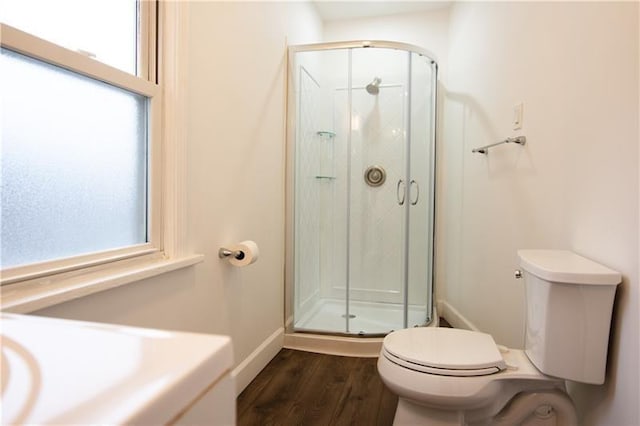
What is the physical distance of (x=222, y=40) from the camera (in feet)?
5.21

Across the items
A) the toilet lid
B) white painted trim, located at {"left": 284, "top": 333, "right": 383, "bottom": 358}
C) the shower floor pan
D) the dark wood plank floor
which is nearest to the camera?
the toilet lid

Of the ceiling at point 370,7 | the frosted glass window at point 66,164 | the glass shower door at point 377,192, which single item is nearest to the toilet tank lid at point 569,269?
the frosted glass window at point 66,164

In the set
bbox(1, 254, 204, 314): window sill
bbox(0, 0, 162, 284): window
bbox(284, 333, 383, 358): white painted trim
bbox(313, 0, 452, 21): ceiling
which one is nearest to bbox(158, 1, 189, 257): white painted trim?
bbox(0, 0, 162, 284): window

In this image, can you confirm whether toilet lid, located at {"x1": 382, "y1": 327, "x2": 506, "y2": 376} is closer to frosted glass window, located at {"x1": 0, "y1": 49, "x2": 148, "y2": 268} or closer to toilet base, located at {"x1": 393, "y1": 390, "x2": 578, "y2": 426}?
toilet base, located at {"x1": 393, "y1": 390, "x2": 578, "y2": 426}

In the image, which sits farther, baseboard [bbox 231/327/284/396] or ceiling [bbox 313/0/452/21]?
ceiling [bbox 313/0/452/21]

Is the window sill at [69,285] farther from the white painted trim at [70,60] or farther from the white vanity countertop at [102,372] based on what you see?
the white painted trim at [70,60]

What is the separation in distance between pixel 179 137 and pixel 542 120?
147cm

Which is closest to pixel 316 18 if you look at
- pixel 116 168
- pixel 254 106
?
pixel 254 106

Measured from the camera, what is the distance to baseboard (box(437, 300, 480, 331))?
2.52 m

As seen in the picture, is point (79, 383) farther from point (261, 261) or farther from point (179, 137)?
point (261, 261)

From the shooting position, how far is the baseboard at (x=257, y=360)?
5.81 feet

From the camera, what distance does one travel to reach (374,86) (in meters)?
2.78

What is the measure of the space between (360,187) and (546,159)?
146cm

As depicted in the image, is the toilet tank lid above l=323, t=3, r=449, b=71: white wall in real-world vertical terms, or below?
below
